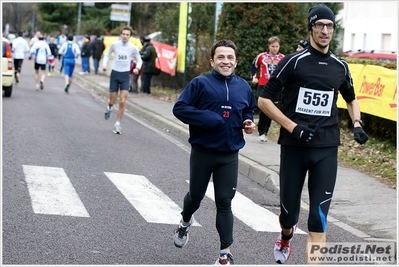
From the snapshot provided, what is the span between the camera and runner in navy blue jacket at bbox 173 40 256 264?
5.82 meters

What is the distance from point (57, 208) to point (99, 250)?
1.68 m

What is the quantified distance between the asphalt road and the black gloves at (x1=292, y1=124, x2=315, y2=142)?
52.9 inches

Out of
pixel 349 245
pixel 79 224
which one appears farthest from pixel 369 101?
pixel 79 224

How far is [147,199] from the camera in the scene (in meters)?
8.65

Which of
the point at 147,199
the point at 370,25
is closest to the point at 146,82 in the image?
the point at 147,199

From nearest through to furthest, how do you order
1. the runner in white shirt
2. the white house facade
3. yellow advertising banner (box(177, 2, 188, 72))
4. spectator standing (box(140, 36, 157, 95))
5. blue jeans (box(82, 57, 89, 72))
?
the runner in white shirt, yellow advertising banner (box(177, 2, 188, 72)), spectator standing (box(140, 36, 157, 95)), blue jeans (box(82, 57, 89, 72)), the white house facade

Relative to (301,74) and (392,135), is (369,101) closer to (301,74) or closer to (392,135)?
(392,135)

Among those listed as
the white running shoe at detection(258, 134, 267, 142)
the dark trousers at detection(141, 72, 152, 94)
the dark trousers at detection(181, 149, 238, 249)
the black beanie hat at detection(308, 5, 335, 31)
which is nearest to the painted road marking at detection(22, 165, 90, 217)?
the dark trousers at detection(181, 149, 238, 249)

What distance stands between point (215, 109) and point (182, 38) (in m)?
17.3

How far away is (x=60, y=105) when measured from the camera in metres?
19.3

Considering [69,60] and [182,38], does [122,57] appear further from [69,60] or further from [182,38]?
[69,60]

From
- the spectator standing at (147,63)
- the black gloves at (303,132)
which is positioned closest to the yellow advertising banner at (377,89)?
the black gloves at (303,132)

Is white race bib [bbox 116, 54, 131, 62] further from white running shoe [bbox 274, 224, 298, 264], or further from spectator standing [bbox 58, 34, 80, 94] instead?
spectator standing [bbox 58, 34, 80, 94]

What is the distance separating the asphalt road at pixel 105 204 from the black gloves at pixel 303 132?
4.41 feet
